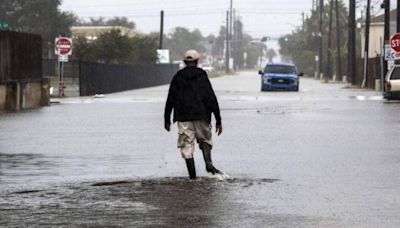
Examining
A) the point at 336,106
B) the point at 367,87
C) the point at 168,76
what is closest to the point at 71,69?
the point at 168,76

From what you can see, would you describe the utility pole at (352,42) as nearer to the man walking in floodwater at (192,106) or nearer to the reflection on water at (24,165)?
the reflection on water at (24,165)

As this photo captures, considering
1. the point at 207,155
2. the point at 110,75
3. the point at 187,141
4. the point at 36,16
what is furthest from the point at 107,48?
the point at 187,141

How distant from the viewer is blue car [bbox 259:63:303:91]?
55.2 metres

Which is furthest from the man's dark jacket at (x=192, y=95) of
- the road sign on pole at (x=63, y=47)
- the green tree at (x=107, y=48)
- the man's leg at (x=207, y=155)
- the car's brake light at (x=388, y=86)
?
the green tree at (x=107, y=48)

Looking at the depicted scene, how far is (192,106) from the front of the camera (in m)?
13.1

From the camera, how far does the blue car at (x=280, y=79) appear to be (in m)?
55.2

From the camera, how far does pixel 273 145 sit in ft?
63.0

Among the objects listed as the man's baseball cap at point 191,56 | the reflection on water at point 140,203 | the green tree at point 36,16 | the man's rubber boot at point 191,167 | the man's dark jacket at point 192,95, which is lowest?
the reflection on water at point 140,203

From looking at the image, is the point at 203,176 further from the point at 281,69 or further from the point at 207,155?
the point at 281,69

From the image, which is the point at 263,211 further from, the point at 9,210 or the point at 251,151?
the point at 251,151

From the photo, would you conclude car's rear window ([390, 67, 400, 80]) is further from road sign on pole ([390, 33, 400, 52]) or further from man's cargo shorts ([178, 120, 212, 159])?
man's cargo shorts ([178, 120, 212, 159])

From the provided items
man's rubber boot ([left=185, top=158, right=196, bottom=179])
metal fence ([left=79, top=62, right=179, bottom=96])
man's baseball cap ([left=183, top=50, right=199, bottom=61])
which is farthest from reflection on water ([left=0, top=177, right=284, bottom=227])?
metal fence ([left=79, top=62, right=179, bottom=96])

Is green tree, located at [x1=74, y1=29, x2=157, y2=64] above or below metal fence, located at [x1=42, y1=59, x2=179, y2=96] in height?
above

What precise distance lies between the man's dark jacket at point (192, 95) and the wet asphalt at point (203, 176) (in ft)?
2.85
